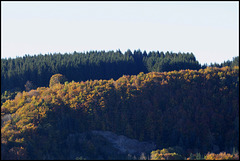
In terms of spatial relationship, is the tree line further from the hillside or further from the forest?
the hillside

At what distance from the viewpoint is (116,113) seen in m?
144

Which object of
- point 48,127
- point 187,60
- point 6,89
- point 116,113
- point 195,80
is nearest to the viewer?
point 48,127

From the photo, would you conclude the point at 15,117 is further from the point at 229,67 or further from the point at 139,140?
the point at 229,67

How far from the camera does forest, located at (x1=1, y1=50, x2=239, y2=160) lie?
413ft

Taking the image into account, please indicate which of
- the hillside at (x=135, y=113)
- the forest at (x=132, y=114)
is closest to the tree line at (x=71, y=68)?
the forest at (x=132, y=114)

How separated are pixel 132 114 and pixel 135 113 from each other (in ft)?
3.09

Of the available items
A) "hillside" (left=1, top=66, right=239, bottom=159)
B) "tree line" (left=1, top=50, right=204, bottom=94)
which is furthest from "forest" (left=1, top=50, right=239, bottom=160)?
"tree line" (left=1, top=50, right=204, bottom=94)

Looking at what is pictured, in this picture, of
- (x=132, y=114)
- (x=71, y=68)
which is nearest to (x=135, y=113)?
(x=132, y=114)

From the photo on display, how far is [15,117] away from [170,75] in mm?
52944

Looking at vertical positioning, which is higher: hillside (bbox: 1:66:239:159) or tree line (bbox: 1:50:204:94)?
tree line (bbox: 1:50:204:94)

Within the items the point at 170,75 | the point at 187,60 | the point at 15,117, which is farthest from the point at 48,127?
the point at 187,60

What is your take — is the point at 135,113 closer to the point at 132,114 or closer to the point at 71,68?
the point at 132,114

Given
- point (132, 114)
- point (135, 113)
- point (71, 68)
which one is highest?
point (71, 68)

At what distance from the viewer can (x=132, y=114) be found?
14412 cm
